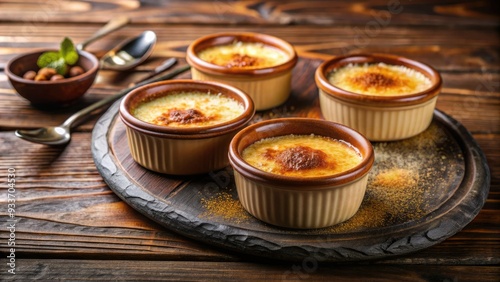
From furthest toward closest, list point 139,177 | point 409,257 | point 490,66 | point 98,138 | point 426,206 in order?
point 490,66, point 98,138, point 139,177, point 426,206, point 409,257

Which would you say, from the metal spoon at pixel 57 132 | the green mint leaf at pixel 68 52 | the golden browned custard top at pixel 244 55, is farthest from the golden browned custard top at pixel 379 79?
the green mint leaf at pixel 68 52

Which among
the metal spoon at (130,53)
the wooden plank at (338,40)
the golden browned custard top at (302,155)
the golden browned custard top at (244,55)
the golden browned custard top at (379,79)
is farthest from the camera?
the wooden plank at (338,40)

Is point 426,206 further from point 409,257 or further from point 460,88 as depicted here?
point 460,88

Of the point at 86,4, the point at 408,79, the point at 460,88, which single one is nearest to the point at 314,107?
the point at 408,79

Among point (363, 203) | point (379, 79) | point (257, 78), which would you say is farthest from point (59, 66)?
point (363, 203)

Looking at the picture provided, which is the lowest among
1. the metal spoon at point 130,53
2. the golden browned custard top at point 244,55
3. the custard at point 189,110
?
the metal spoon at point 130,53

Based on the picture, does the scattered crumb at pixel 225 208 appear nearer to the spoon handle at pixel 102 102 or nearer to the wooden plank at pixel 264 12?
the spoon handle at pixel 102 102
